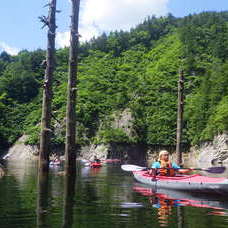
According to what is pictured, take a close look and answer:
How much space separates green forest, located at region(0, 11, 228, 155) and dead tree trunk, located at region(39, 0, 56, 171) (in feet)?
108

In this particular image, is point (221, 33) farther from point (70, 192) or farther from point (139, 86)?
point (70, 192)

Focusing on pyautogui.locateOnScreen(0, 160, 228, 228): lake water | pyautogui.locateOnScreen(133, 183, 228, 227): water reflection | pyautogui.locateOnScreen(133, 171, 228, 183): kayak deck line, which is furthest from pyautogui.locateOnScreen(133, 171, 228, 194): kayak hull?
pyautogui.locateOnScreen(0, 160, 228, 228): lake water

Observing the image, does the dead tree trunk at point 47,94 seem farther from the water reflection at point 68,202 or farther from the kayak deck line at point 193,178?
the kayak deck line at point 193,178

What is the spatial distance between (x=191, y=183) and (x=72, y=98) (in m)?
4.76

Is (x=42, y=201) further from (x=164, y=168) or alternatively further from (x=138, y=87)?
(x=138, y=87)

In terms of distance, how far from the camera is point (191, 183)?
503 inches

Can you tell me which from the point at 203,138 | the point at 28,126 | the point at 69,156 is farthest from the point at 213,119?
the point at 69,156

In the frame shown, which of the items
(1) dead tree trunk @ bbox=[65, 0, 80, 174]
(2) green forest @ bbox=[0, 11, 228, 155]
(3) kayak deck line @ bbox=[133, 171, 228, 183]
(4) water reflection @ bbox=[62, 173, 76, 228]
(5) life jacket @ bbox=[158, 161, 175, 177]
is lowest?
(4) water reflection @ bbox=[62, 173, 76, 228]

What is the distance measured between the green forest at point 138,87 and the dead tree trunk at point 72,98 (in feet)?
108

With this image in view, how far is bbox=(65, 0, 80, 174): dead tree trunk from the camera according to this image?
1203 centimetres

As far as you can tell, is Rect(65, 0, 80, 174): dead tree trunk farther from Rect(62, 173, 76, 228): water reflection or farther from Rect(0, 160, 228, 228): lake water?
Rect(0, 160, 228, 228): lake water

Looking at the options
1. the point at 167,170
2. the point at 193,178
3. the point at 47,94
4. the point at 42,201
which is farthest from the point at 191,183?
the point at 47,94

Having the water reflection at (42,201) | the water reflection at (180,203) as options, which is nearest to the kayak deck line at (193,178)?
the water reflection at (180,203)

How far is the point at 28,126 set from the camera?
82750mm
